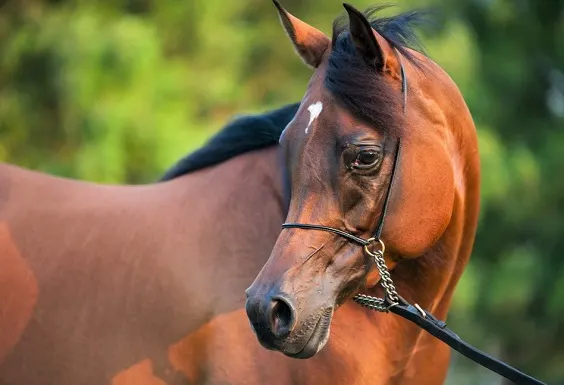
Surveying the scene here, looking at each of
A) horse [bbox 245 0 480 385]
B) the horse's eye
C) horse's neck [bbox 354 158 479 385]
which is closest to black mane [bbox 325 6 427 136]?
horse [bbox 245 0 480 385]

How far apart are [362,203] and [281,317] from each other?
18.2 inches

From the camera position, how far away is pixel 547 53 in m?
9.66

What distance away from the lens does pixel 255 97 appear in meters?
8.28

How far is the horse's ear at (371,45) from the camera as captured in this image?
7.43 feet

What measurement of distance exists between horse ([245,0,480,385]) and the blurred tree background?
3.13m

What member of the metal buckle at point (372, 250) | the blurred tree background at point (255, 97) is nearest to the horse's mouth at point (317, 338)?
the metal buckle at point (372, 250)

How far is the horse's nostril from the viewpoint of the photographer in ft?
6.93

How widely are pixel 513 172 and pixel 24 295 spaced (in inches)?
256

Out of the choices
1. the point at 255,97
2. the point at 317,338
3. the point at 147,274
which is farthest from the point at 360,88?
the point at 255,97

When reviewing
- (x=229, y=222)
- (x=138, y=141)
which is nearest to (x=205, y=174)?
(x=229, y=222)

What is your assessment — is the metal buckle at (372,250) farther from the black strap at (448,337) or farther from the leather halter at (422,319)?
the black strap at (448,337)

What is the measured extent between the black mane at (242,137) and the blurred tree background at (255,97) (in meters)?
2.86

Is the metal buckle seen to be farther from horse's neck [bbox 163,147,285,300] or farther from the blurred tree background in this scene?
the blurred tree background

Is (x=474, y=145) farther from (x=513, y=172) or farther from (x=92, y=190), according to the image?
(x=513, y=172)
